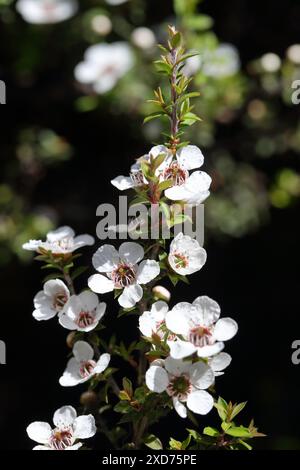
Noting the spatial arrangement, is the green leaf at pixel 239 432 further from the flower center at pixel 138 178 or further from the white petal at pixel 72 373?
the flower center at pixel 138 178

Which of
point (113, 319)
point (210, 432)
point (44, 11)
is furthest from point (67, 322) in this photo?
point (44, 11)

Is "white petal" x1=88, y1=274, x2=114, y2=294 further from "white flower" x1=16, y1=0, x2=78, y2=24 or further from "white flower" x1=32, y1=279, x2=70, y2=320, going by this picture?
"white flower" x1=16, y1=0, x2=78, y2=24

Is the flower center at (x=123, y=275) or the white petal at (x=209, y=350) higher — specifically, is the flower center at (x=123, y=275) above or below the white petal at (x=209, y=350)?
above

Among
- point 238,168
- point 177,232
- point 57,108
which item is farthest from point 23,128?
point 177,232

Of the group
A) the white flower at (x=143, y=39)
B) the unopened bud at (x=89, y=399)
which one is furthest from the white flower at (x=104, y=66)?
the unopened bud at (x=89, y=399)

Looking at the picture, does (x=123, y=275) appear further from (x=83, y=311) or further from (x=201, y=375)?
(x=201, y=375)

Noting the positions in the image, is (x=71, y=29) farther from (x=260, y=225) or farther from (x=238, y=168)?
(x=260, y=225)
